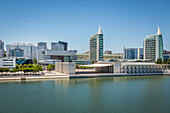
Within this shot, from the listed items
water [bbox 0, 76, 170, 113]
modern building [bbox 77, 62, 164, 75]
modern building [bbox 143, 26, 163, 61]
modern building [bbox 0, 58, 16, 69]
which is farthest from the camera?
modern building [bbox 143, 26, 163, 61]

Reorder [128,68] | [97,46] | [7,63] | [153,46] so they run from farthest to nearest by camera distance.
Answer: [153,46]
[97,46]
[7,63]
[128,68]

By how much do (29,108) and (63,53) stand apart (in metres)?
49.9

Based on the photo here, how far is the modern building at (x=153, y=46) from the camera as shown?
67688 millimetres

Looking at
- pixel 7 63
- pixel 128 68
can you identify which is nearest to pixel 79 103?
pixel 128 68

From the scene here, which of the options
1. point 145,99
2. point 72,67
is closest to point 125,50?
point 72,67

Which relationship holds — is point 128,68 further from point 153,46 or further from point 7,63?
point 153,46

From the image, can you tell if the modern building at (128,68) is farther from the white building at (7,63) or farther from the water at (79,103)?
the white building at (7,63)

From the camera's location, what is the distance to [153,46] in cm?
6944

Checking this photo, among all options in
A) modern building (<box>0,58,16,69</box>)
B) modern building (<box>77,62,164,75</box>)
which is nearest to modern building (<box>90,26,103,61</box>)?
modern building (<box>77,62,164,75</box>)

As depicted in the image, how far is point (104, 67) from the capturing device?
132 feet

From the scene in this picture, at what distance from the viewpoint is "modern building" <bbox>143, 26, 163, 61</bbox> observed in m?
67.7

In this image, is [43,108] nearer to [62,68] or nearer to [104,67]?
[62,68]

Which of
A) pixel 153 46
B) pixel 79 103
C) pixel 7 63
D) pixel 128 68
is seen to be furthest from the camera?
pixel 153 46

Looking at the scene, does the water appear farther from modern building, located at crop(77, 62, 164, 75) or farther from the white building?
the white building
